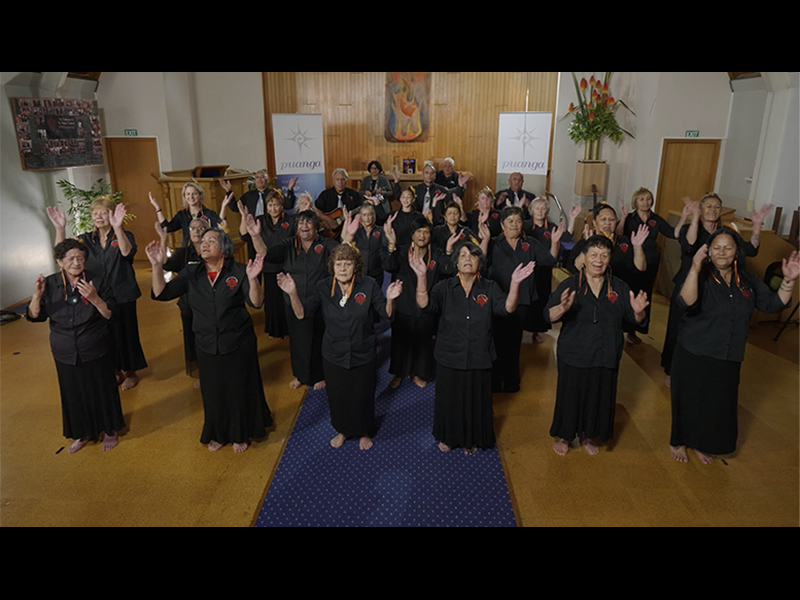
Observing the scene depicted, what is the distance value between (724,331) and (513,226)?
1883 mm

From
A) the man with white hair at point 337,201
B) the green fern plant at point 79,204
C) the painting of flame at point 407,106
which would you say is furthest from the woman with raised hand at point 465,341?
the painting of flame at point 407,106

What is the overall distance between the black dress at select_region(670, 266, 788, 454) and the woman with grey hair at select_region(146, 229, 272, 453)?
3.05 m

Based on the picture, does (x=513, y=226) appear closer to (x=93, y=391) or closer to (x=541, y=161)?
(x=93, y=391)

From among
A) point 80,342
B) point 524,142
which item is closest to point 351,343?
point 80,342

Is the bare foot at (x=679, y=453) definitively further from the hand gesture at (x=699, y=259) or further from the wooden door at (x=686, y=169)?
the wooden door at (x=686, y=169)

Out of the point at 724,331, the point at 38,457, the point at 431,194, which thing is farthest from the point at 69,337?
the point at 431,194

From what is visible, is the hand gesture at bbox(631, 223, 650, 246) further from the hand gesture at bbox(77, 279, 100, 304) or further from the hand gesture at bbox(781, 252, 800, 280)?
the hand gesture at bbox(77, 279, 100, 304)

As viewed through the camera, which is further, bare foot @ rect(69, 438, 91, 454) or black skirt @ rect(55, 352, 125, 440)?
bare foot @ rect(69, 438, 91, 454)

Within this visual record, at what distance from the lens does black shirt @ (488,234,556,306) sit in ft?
17.1

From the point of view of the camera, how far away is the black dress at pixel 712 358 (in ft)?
12.9

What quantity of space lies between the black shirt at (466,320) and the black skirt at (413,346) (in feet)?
→ 3.68

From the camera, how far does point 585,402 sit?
14.0 feet

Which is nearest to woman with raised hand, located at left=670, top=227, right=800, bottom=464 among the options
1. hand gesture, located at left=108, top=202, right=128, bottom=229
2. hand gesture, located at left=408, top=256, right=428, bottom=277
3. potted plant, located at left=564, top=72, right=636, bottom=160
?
hand gesture, located at left=408, top=256, right=428, bottom=277

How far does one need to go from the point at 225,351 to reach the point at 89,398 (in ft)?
3.87
